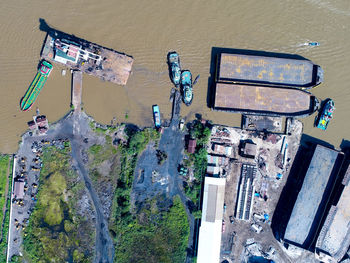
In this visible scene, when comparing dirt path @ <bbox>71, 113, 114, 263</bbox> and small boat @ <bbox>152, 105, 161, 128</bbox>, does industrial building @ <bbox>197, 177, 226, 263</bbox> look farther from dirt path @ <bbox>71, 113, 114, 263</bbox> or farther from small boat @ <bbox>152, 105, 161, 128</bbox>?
dirt path @ <bbox>71, 113, 114, 263</bbox>

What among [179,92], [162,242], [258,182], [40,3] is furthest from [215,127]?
[40,3]

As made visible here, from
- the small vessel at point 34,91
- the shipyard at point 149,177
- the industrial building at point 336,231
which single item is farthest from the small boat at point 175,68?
the industrial building at point 336,231

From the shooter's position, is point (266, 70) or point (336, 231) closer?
point (336, 231)

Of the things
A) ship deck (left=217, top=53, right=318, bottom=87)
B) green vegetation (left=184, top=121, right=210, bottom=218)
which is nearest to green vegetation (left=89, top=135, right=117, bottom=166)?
green vegetation (left=184, top=121, right=210, bottom=218)

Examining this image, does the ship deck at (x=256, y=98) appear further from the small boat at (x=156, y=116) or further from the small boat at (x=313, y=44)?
the small boat at (x=156, y=116)

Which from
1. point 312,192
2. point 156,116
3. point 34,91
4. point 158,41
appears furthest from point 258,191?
point 34,91

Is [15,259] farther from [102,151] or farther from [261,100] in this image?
[261,100]

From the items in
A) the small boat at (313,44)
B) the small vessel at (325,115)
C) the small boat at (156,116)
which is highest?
the small boat at (313,44)
